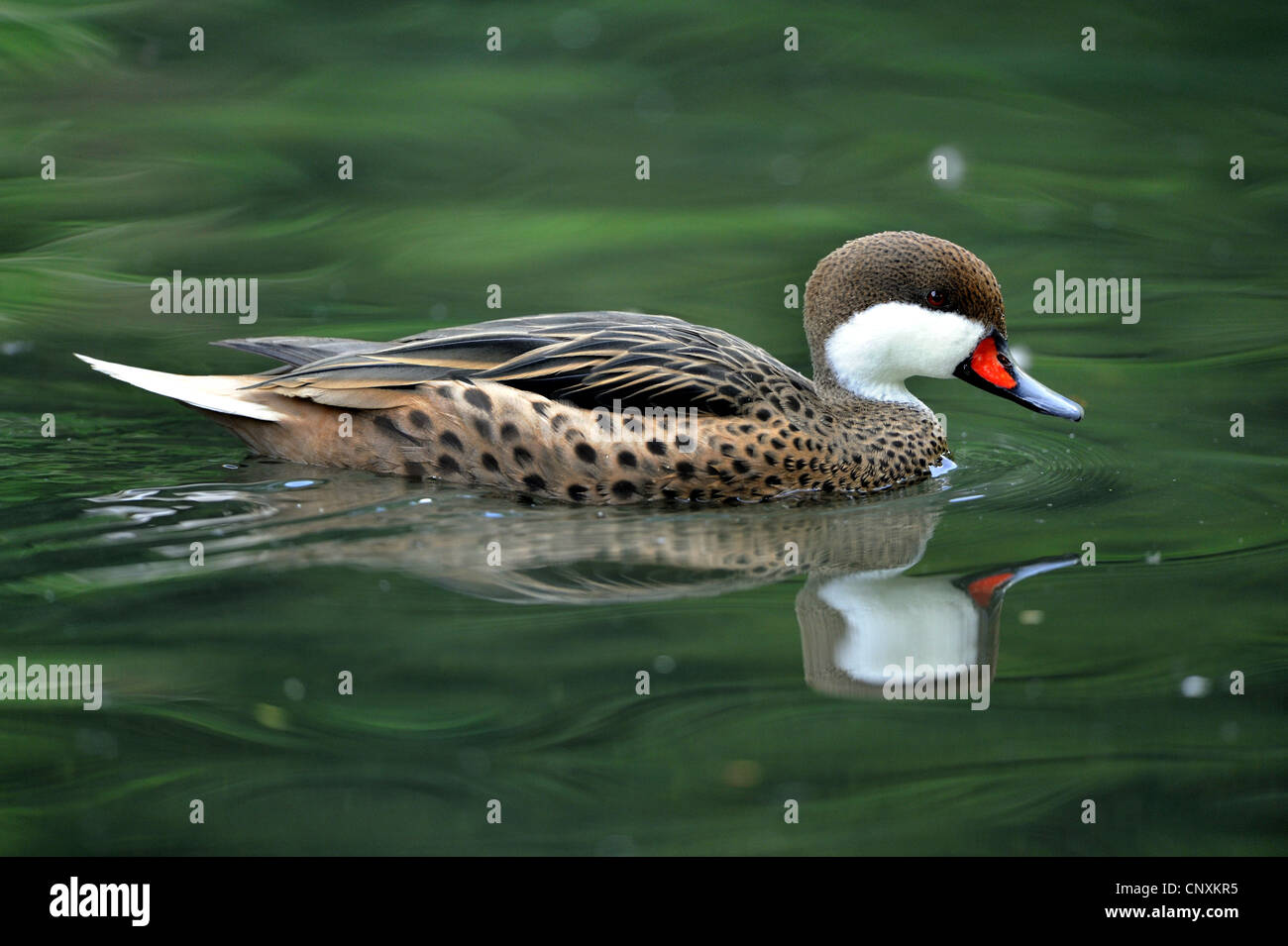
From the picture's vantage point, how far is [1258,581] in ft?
22.1

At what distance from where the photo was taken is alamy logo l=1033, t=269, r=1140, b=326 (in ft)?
33.8

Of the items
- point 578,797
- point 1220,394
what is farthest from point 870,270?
point 578,797

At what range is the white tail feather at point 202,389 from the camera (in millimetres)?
8070

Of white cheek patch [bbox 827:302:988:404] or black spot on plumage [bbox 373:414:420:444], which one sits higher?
white cheek patch [bbox 827:302:988:404]

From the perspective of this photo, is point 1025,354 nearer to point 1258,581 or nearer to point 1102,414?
point 1102,414

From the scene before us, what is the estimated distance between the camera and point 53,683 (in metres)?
5.74

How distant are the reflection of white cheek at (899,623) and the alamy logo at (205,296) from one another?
4.93m

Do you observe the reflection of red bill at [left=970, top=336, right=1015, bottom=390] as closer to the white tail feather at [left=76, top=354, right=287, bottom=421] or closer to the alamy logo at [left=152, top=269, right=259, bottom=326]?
the white tail feather at [left=76, top=354, right=287, bottom=421]

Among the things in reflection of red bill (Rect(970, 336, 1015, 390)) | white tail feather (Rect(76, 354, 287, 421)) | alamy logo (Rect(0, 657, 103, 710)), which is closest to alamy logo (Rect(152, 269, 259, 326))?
white tail feather (Rect(76, 354, 287, 421))

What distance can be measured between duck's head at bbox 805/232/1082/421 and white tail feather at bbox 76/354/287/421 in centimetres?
261

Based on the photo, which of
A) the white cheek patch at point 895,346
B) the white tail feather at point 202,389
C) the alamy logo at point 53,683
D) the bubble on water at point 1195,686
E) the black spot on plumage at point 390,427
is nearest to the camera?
the alamy logo at point 53,683

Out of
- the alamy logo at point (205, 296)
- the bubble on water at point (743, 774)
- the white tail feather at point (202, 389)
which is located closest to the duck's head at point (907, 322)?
the white tail feather at point (202, 389)
